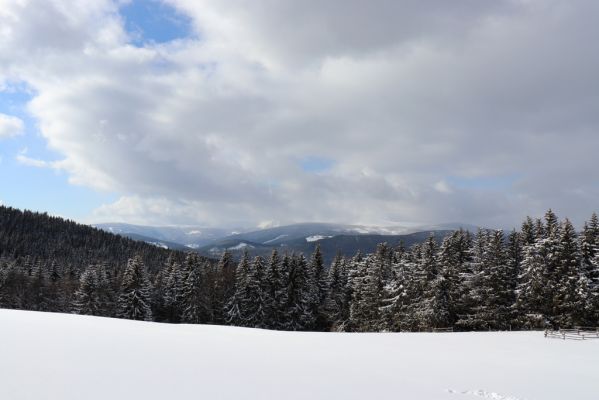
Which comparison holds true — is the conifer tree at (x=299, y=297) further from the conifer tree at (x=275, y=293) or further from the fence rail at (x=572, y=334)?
the fence rail at (x=572, y=334)

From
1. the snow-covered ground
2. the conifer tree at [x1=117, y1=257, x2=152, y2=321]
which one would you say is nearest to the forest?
the conifer tree at [x1=117, y1=257, x2=152, y2=321]

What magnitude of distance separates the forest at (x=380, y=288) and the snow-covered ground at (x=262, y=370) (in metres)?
20.2

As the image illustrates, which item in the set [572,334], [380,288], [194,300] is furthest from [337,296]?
[572,334]

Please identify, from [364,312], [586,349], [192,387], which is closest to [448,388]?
[192,387]

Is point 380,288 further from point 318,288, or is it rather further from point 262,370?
point 262,370

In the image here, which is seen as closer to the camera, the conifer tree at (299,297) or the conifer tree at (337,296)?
Result: the conifer tree at (299,297)

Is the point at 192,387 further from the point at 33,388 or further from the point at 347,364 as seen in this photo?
the point at 347,364

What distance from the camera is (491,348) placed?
32.5 metres

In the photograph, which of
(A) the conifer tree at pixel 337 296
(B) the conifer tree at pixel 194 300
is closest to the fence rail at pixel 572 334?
(A) the conifer tree at pixel 337 296

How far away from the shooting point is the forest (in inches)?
1914

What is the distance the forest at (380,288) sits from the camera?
48.6m

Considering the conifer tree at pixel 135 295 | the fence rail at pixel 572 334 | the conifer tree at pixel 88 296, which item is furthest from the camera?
the conifer tree at pixel 88 296

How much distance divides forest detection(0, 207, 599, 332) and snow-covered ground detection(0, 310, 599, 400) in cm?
2018

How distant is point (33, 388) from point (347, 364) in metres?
14.8
